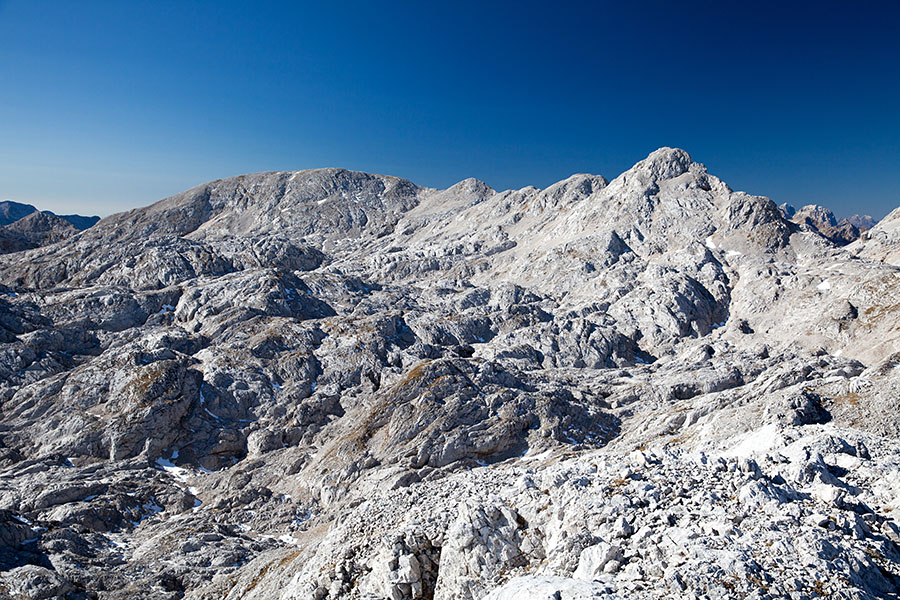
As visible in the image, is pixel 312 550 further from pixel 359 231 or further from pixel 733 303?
pixel 359 231

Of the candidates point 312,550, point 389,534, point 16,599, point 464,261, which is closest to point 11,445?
point 16,599

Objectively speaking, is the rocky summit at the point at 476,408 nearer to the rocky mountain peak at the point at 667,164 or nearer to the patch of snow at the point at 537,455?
the patch of snow at the point at 537,455

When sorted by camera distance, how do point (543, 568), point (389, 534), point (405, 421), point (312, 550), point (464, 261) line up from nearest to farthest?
point (543, 568) → point (389, 534) → point (312, 550) → point (405, 421) → point (464, 261)

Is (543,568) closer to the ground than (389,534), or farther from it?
farther from it

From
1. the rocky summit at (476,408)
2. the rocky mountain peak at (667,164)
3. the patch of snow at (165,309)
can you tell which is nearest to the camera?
the rocky summit at (476,408)

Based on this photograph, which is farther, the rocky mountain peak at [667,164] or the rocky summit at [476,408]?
the rocky mountain peak at [667,164]

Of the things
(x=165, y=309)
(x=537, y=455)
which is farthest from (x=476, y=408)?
(x=165, y=309)

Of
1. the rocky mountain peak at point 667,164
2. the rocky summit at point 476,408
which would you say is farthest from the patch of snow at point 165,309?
the rocky mountain peak at point 667,164

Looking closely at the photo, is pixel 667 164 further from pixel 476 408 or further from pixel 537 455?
pixel 537 455
